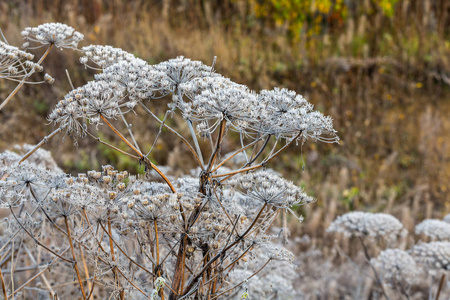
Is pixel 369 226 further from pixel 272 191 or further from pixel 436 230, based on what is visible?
pixel 272 191

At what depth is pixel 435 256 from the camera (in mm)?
3031

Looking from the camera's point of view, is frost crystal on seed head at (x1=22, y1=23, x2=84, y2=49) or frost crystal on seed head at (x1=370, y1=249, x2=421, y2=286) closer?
frost crystal on seed head at (x1=22, y1=23, x2=84, y2=49)

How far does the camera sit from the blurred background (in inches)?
279

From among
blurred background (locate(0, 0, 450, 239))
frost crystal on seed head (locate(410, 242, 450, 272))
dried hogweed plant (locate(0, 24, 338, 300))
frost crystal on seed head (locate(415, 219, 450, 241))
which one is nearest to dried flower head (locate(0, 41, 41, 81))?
dried hogweed plant (locate(0, 24, 338, 300))

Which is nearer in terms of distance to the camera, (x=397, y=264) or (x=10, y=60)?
(x=10, y=60)

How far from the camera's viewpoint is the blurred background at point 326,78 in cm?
708

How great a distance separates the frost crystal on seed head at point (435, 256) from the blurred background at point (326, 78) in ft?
8.30

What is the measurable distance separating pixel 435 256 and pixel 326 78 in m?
5.63

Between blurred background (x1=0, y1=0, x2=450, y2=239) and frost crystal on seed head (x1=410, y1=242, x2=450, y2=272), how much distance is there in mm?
2530

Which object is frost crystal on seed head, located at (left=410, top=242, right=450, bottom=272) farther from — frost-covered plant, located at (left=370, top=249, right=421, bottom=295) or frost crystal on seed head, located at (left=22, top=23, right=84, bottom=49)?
frost crystal on seed head, located at (left=22, top=23, right=84, bottom=49)

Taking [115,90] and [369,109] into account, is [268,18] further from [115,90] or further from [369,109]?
[115,90]

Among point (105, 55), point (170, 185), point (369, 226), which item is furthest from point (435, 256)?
point (105, 55)

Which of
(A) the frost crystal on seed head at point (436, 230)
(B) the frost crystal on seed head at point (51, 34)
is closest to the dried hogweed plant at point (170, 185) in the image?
(B) the frost crystal on seed head at point (51, 34)

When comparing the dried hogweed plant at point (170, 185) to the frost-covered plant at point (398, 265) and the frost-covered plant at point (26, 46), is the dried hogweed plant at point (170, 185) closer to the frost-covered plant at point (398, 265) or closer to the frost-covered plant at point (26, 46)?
the frost-covered plant at point (26, 46)
